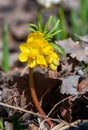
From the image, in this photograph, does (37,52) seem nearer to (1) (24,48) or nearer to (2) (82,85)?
(1) (24,48)

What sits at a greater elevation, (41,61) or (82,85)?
(41,61)

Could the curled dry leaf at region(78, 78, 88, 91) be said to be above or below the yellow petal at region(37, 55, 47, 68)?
below

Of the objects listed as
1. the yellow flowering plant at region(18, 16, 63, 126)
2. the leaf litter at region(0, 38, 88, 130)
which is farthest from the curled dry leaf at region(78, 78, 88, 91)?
the yellow flowering plant at region(18, 16, 63, 126)

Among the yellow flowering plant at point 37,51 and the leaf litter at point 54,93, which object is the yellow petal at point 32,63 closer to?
the yellow flowering plant at point 37,51

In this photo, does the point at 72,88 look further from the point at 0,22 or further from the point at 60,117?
the point at 0,22

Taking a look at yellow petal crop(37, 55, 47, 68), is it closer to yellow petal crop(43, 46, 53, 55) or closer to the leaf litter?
yellow petal crop(43, 46, 53, 55)

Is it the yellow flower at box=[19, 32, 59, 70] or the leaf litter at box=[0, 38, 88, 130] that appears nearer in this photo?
the yellow flower at box=[19, 32, 59, 70]

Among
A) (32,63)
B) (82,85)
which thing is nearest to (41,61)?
(32,63)

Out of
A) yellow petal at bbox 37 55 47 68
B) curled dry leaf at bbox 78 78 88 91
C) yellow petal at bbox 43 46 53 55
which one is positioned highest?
yellow petal at bbox 43 46 53 55
